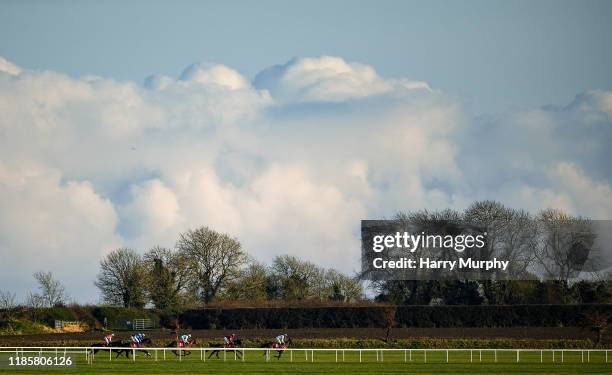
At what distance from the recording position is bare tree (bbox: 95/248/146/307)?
7444 cm

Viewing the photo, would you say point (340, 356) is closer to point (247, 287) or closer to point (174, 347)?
point (174, 347)

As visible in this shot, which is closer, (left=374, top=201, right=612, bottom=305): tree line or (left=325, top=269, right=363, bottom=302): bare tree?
(left=374, top=201, right=612, bottom=305): tree line

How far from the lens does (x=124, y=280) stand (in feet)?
248

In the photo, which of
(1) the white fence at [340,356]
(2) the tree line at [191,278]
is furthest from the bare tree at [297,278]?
(1) the white fence at [340,356]

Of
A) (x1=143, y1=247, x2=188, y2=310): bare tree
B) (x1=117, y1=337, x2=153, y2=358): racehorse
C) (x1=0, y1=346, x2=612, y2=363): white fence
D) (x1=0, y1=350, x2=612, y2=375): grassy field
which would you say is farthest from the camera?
(x1=143, y1=247, x2=188, y2=310): bare tree

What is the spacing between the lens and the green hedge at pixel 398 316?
6050 centimetres

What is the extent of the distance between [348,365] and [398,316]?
23.1 m

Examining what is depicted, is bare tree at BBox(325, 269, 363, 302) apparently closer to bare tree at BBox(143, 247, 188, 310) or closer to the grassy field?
bare tree at BBox(143, 247, 188, 310)

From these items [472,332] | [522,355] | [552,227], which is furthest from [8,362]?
[552,227]

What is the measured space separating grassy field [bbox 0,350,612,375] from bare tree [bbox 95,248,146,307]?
2513 cm

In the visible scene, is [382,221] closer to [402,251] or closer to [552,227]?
[402,251]

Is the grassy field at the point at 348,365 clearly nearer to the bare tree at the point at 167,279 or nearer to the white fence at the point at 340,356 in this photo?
the white fence at the point at 340,356

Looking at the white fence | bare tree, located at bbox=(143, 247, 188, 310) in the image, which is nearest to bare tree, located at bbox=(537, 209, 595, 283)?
the white fence

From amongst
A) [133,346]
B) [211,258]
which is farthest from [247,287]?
[133,346]
